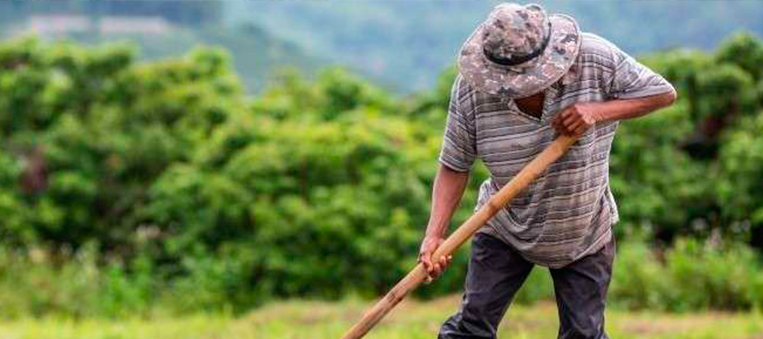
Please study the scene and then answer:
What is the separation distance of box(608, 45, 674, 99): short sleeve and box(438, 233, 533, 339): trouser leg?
75cm

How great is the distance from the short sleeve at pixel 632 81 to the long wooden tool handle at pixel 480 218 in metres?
0.25

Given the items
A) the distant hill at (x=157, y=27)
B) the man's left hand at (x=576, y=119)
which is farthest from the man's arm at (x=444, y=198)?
the distant hill at (x=157, y=27)

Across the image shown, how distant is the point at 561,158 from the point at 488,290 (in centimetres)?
60

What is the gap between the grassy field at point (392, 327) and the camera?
7742 millimetres

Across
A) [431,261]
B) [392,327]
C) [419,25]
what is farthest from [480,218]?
[419,25]

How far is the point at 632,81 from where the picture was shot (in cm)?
452

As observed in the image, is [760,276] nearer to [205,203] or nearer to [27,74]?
[205,203]

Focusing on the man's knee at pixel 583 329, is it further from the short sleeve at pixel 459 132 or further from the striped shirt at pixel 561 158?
the short sleeve at pixel 459 132

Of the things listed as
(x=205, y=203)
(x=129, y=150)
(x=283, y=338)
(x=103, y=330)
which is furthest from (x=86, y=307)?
(x=283, y=338)

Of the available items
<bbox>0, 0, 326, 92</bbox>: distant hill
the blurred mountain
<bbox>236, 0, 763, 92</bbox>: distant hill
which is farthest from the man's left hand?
<bbox>0, 0, 326, 92</bbox>: distant hill

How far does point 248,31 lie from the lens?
37594 millimetres

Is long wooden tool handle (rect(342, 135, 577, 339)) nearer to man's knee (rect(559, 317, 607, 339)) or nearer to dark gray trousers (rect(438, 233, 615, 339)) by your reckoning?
dark gray trousers (rect(438, 233, 615, 339))

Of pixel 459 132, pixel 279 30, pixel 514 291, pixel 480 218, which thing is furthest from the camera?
pixel 279 30

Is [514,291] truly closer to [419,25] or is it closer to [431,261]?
[431,261]
